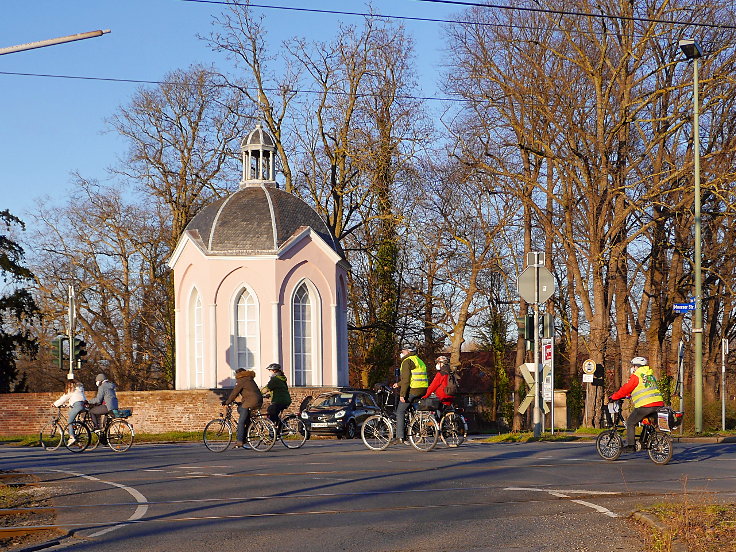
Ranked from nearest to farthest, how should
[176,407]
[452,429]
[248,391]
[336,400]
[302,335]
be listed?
1. [452,429]
2. [248,391]
3. [336,400]
4. [176,407]
5. [302,335]

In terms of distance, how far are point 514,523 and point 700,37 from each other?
95.9ft

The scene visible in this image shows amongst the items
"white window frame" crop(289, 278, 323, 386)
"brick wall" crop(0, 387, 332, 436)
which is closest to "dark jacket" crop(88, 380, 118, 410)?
"brick wall" crop(0, 387, 332, 436)

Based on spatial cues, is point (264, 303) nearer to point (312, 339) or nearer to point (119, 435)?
point (312, 339)

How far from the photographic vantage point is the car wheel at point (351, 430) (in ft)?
100

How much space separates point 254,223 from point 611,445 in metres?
22.4

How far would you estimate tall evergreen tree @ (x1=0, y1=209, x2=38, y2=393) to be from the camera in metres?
47.7

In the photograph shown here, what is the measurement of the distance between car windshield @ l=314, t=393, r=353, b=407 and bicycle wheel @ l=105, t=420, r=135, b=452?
8.52m

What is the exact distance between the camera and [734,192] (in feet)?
102

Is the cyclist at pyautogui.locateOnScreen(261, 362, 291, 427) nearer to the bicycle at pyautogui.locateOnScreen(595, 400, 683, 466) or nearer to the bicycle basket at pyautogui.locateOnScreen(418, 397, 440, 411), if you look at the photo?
the bicycle basket at pyautogui.locateOnScreen(418, 397, 440, 411)

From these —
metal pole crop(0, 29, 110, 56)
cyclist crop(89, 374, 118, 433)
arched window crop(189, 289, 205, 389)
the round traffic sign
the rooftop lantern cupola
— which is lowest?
cyclist crop(89, 374, 118, 433)

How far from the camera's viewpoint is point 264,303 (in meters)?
36.7

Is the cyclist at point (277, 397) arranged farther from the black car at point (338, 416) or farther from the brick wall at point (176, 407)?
the brick wall at point (176, 407)

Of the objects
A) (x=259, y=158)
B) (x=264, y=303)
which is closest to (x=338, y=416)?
(x=264, y=303)

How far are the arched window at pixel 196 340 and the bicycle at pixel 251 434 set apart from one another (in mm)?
15808
